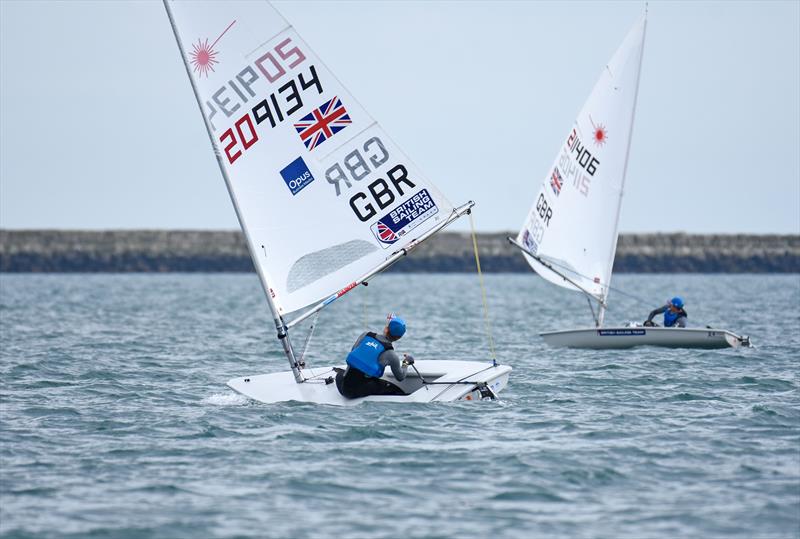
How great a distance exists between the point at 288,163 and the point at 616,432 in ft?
16.9

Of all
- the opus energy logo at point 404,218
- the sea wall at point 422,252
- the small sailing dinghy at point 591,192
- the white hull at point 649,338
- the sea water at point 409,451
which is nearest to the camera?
the sea water at point 409,451

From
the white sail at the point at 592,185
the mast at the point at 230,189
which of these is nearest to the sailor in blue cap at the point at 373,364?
the mast at the point at 230,189

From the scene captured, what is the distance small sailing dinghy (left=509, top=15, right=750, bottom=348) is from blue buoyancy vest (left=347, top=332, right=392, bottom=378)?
9.25 m

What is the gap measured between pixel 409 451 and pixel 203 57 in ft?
18.1

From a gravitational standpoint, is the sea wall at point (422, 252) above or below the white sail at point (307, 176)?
above

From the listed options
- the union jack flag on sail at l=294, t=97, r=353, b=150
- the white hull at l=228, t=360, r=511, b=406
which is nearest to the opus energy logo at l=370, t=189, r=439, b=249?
the union jack flag on sail at l=294, t=97, r=353, b=150

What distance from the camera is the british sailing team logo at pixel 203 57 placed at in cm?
1423

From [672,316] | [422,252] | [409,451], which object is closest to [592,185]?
[672,316]

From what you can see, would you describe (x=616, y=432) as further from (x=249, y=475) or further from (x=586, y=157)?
(x=586, y=157)

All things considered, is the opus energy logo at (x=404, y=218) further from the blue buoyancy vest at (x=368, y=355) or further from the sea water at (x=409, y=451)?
the sea water at (x=409, y=451)

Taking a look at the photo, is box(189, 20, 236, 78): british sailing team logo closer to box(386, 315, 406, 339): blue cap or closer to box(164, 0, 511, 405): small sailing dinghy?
box(164, 0, 511, 405): small sailing dinghy

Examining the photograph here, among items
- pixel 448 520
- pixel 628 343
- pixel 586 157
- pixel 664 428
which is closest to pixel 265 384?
pixel 664 428

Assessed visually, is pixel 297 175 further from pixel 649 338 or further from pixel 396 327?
pixel 649 338

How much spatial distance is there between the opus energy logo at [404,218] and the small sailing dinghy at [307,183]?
0.01 meters
